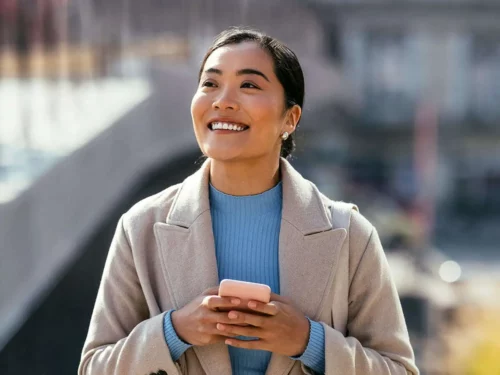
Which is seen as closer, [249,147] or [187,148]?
[249,147]

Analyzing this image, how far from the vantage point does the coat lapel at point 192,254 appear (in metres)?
2.50

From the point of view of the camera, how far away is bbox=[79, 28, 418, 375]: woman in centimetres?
249

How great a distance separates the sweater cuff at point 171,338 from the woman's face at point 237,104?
39cm

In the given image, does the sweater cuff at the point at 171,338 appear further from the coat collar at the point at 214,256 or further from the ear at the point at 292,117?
the ear at the point at 292,117

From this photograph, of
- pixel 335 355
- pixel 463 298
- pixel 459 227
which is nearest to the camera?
pixel 335 355

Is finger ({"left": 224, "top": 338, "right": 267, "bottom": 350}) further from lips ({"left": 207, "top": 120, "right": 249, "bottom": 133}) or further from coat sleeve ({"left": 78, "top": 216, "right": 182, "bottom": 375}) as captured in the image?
lips ({"left": 207, "top": 120, "right": 249, "bottom": 133})

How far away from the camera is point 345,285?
8.51 feet

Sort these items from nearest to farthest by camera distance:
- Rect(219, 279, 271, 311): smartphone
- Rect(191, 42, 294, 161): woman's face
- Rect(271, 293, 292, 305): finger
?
Rect(219, 279, 271, 311): smartphone
Rect(271, 293, 292, 305): finger
Rect(191, 42, 294, 161): woman's face

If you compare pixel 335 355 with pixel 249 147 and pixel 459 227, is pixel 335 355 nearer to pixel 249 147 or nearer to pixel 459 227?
pixel 249 147

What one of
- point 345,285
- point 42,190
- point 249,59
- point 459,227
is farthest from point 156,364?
point 459,227

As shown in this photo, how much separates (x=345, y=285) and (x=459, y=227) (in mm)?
33484

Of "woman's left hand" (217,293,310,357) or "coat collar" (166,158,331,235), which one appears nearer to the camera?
"woman's left hand" (217,293,310,357)

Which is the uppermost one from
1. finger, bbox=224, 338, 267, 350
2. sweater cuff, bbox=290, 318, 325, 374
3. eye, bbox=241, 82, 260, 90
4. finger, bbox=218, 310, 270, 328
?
eye, bbox=241, 82, 260, 90

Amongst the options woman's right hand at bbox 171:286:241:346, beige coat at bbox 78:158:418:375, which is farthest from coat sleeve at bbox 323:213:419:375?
woman's right hand at bbox 171:286:241:346
